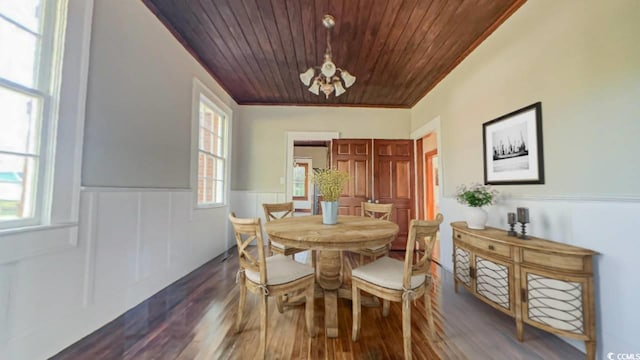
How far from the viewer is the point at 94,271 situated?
1.69 m

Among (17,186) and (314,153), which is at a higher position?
(314,153)

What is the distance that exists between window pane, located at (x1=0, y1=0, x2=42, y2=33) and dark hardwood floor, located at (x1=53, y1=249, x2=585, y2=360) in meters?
2.01

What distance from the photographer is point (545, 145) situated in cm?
182

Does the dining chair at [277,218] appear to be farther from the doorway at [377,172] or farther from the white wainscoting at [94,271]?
the doorway at [377,172]

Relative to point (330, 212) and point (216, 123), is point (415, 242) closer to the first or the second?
point (330, 212)

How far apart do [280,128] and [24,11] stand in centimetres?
336

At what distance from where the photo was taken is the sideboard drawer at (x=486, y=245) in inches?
69.3

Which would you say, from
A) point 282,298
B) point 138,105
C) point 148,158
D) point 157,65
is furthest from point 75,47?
point 282,298

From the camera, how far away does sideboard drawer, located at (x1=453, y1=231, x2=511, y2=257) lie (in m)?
1.76

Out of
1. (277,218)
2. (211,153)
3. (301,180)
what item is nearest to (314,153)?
(301,180)

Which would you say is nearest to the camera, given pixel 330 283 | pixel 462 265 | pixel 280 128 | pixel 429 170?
pixel 330 283

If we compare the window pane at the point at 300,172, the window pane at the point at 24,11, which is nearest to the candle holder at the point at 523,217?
A: the window pane at the point at 24,11

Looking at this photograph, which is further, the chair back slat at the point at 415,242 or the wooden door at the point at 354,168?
the wooden door at the point at 354,168

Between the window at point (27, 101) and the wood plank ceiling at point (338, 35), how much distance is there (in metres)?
1.01
